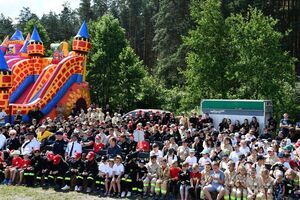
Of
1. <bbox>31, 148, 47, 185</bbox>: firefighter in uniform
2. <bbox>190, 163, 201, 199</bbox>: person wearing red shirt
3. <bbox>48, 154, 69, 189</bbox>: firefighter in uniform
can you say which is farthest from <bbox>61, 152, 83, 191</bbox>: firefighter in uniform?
<bbox>190, 163, 201, 199</bbox>: person wearing red shirt

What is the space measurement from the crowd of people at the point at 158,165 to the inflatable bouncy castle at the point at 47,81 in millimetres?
8435

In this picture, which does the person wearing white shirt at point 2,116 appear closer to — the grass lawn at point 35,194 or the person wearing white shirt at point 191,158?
the grass lawn at point 35,194

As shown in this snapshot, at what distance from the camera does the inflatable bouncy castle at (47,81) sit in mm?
Result: 23750

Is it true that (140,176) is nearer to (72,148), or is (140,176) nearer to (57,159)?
(72,148)

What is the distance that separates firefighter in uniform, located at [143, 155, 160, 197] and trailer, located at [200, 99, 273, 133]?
6885 mm

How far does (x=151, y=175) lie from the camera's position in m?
11.2

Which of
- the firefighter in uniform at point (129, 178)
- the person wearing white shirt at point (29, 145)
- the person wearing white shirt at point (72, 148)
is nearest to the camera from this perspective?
the firefighter in uniform at point (129, 178)

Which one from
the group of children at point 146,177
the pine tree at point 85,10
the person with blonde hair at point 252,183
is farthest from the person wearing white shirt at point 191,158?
the pine tree at point 85,10

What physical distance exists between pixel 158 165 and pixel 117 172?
112 centimetres

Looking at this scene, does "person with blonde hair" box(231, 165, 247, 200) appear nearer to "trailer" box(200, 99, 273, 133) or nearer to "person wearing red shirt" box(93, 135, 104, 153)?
"person wearing red shirt" box(93, 135, 104, 153)

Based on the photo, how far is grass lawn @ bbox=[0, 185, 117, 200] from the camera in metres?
11.0

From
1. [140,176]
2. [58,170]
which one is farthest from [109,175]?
[58,170]

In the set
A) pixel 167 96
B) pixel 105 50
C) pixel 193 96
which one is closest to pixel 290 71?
pixel 193 96

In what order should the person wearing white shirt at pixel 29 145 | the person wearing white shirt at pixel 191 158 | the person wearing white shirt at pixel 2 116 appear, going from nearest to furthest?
the person wearing white shirt at pixel 191 158 → the person wearing white shirt at pixel 29 145 → the person wearing white shirt at pixel 2 116
